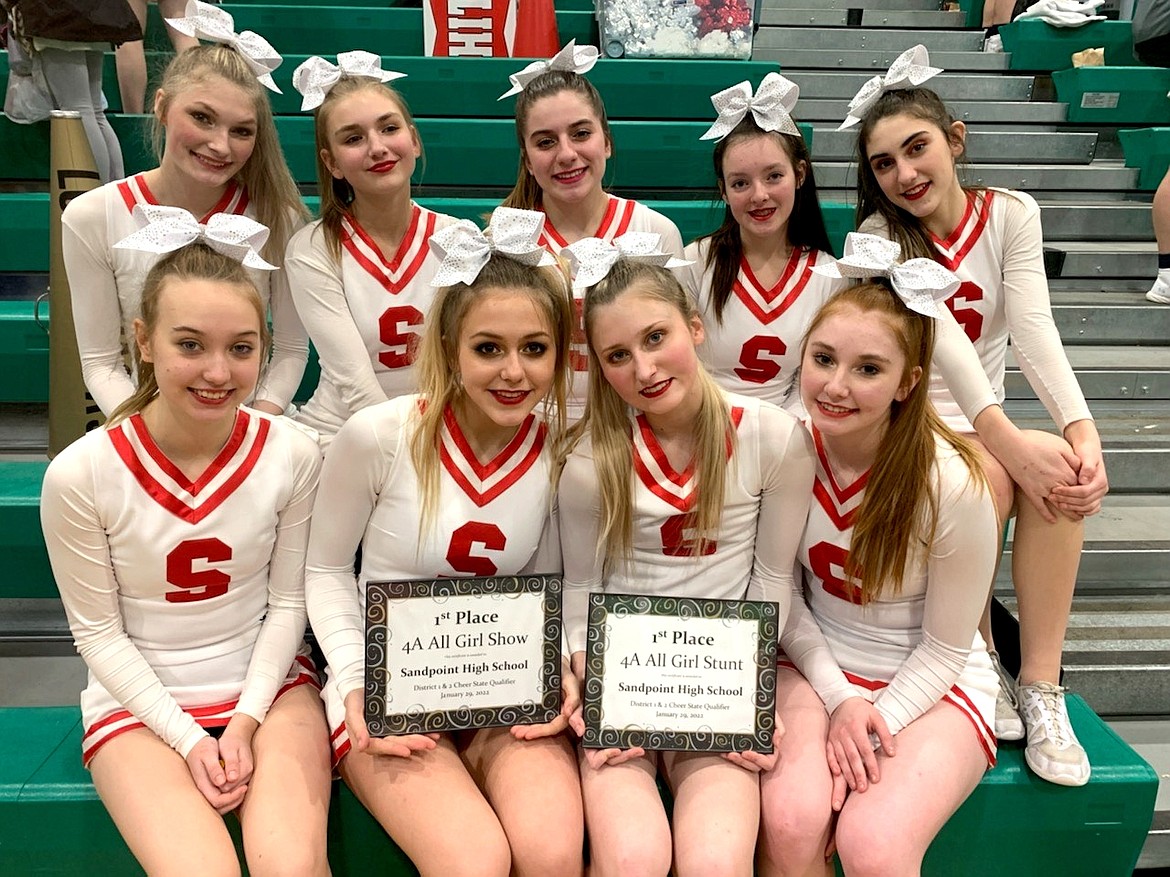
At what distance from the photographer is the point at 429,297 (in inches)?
74.0

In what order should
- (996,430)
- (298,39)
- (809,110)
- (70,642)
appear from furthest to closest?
(809,110), (298,39), (70,642), (996,430)

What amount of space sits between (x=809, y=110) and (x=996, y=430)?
279cm

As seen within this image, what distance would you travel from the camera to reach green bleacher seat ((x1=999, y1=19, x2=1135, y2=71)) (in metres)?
4.47

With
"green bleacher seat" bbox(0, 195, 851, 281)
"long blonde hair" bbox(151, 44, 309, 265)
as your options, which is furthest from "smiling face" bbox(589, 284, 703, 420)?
"green bleacher seat" bbox(0, 195, 851, 281)

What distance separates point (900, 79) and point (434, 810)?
1.60m

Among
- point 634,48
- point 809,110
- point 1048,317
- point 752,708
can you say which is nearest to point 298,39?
point 634,48

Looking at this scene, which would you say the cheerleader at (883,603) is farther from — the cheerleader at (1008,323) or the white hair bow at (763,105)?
the white hair bow at (763,105)

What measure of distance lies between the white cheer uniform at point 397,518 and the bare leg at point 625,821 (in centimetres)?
36

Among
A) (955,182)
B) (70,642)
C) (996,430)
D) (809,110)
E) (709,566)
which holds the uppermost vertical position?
(809,110)

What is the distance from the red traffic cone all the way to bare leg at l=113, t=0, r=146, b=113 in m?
1.29

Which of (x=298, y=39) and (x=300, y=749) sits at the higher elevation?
(x=298, y=39)

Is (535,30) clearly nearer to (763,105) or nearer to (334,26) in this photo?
(334,26)

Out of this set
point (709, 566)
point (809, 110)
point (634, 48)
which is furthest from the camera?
point (809, 110)

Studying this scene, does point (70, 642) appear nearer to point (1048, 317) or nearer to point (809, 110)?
point (1048, 317)
